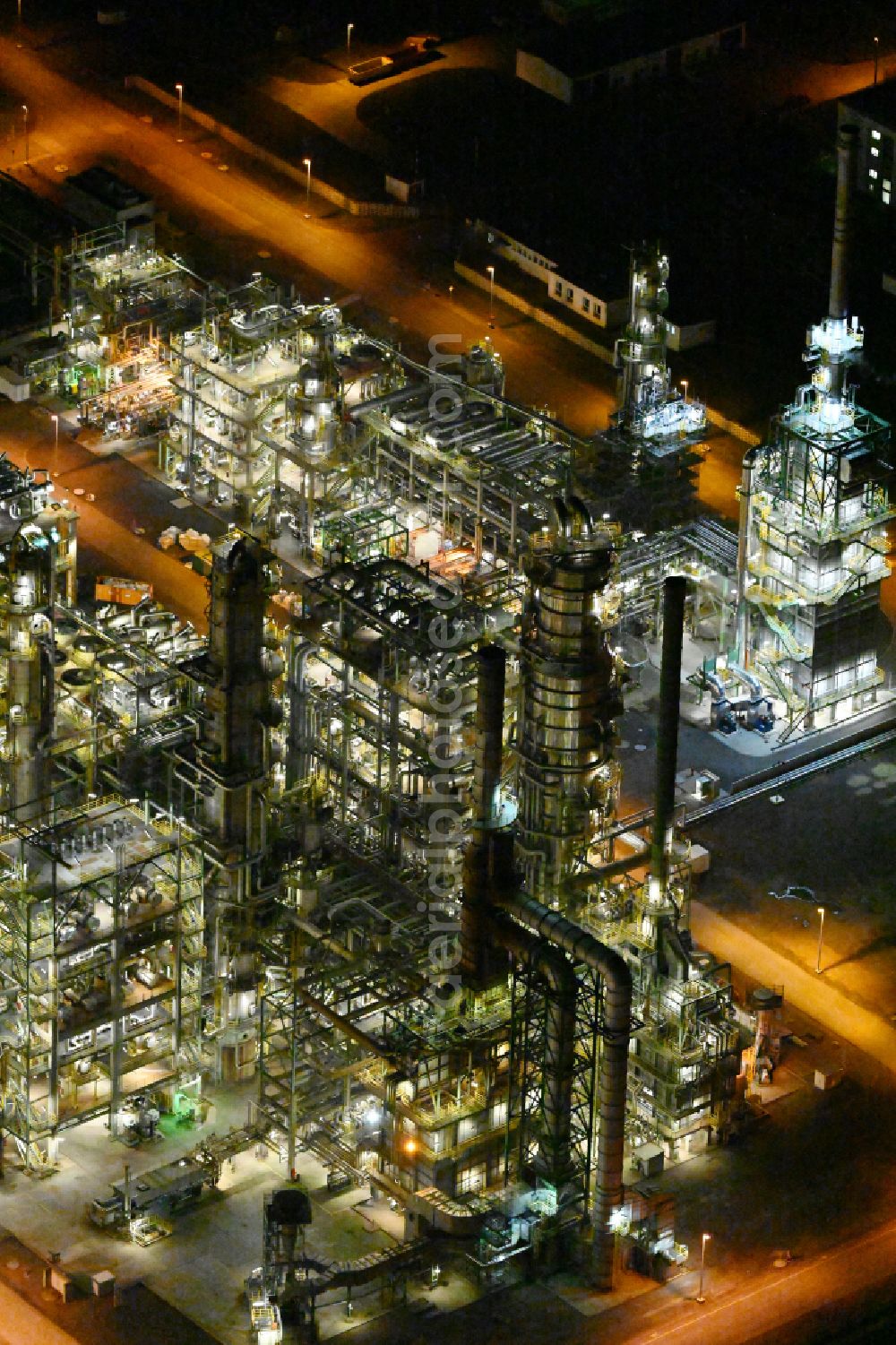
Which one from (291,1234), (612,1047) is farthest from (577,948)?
(291,1234)

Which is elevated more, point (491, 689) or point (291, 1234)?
point (491, 689)

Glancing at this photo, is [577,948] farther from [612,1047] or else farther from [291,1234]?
[291,1234]

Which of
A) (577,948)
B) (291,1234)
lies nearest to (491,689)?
(577,948)

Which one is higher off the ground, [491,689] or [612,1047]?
[491,689]

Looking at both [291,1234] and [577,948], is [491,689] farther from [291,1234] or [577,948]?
[291,1234]
